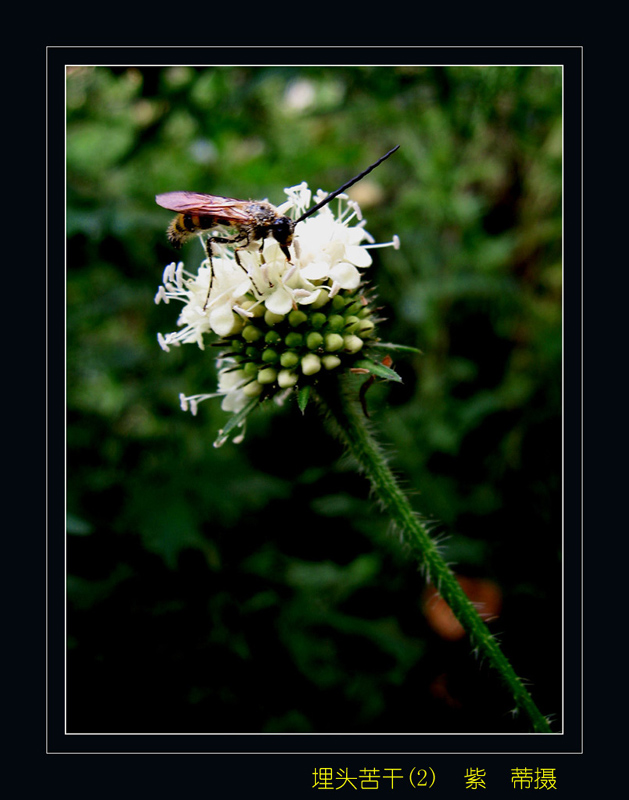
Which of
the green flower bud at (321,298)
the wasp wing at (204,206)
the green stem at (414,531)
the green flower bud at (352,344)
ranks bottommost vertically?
the green stem at (414,531)

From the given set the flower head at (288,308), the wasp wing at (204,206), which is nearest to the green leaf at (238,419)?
the flower head at (288,308)

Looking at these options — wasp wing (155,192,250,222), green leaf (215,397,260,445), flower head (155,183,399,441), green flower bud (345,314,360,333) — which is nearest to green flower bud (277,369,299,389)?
flower head (155,183,399,441)

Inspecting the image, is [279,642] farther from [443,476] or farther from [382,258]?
[382,258]

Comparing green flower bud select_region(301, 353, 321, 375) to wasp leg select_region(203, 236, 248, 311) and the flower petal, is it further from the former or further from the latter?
wasp leg select_region(203, 236, 248, 311)

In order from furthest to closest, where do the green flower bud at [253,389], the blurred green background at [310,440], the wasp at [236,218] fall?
the blurred green background at [310,440]
the green flower bud at [253,389]
the wasp at [236,218]

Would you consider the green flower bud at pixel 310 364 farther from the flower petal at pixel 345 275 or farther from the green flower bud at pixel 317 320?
the flower petal at pixel 345 275

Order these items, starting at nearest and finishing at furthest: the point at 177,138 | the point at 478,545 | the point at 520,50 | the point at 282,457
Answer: the point at 520,50 < the point at 478,545 < the point at 282,457 < the point at 177,138

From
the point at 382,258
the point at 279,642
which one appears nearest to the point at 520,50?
the point at 382,258
